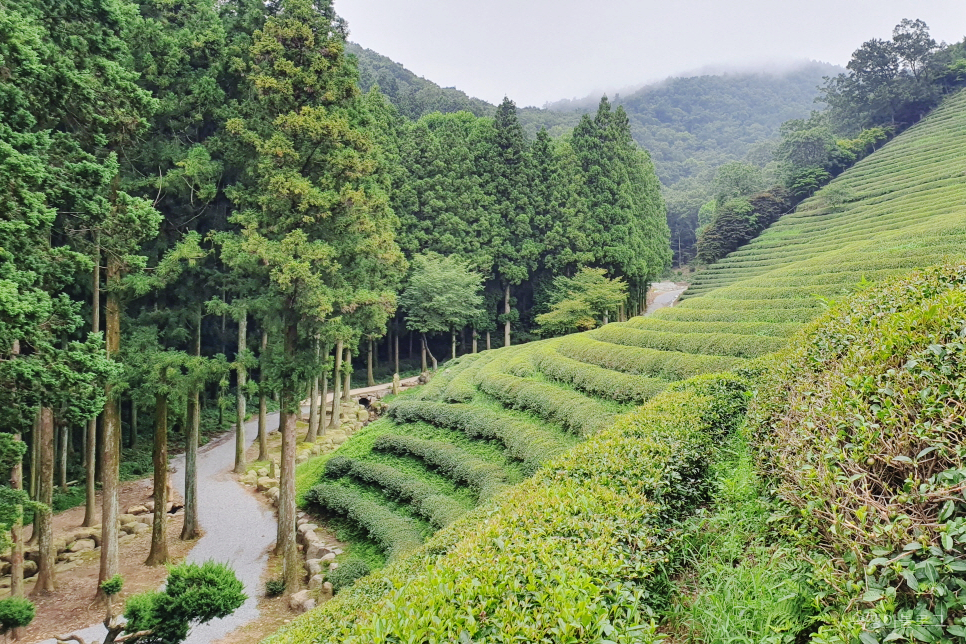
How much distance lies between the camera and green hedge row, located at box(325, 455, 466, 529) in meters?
9.78

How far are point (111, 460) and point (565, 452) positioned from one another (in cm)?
807

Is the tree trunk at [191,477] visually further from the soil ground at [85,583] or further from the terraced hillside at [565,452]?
the terraced hillside at [565,452]

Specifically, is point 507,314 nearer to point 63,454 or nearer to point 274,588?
point 63,454

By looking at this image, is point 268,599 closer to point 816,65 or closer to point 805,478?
point 805,478

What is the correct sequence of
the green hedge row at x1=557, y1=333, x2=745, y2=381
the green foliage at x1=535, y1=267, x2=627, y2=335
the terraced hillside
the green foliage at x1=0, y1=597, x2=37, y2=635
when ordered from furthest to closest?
1. the green foliage at x1=535, y1=267, x2=627, y2=335
2. the green hedge row at x1=557, y1=333, x2=745, y2=381
3. the green foliage at x1=0, y1=597, x2=37, y2=635
4. the terraced hillside

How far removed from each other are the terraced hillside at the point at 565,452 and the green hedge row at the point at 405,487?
47 millimetres

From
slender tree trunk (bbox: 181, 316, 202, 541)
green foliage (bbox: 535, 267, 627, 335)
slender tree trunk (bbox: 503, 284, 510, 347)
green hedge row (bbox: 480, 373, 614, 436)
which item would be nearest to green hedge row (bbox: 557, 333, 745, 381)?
green hedge row (bbox: 480, 373, 614, 436)

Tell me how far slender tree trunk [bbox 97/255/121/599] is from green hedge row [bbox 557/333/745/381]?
10318 millimetres

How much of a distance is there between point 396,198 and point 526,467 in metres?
20.5

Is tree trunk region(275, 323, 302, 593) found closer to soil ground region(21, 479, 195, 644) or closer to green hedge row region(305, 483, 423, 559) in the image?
green hedge row region(305, 483, 423, 559)

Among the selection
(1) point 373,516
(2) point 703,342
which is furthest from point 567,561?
(2) point 703,342

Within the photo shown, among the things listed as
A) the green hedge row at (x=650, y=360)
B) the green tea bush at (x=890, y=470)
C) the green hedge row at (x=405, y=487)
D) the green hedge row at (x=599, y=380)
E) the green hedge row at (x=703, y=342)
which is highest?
the green tea bush at (x=890, y=470)

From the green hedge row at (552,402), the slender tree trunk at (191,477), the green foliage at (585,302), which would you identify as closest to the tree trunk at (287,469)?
the slender tree trunk at (191,477)

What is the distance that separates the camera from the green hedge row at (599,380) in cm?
1057
